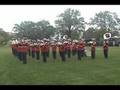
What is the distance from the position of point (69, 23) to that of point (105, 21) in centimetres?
705

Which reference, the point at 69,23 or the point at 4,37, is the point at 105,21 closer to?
the point at 69,23

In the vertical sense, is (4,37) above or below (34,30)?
below

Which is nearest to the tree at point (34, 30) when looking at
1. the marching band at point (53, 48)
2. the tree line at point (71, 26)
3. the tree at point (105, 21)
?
the tree line at point (71, 26)

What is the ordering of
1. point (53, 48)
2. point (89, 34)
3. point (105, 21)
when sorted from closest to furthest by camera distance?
point (53, 48) < point (89, 34) < point (105, 21)

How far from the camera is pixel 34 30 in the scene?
57469 mm

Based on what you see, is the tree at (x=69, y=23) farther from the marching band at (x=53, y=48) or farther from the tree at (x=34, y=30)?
the marching band at (x=53, y=48)

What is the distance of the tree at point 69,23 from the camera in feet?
225

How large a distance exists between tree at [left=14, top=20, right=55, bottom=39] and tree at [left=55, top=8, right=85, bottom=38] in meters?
5.41

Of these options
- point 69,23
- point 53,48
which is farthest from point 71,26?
point 53,48

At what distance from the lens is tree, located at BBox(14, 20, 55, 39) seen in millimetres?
53319
